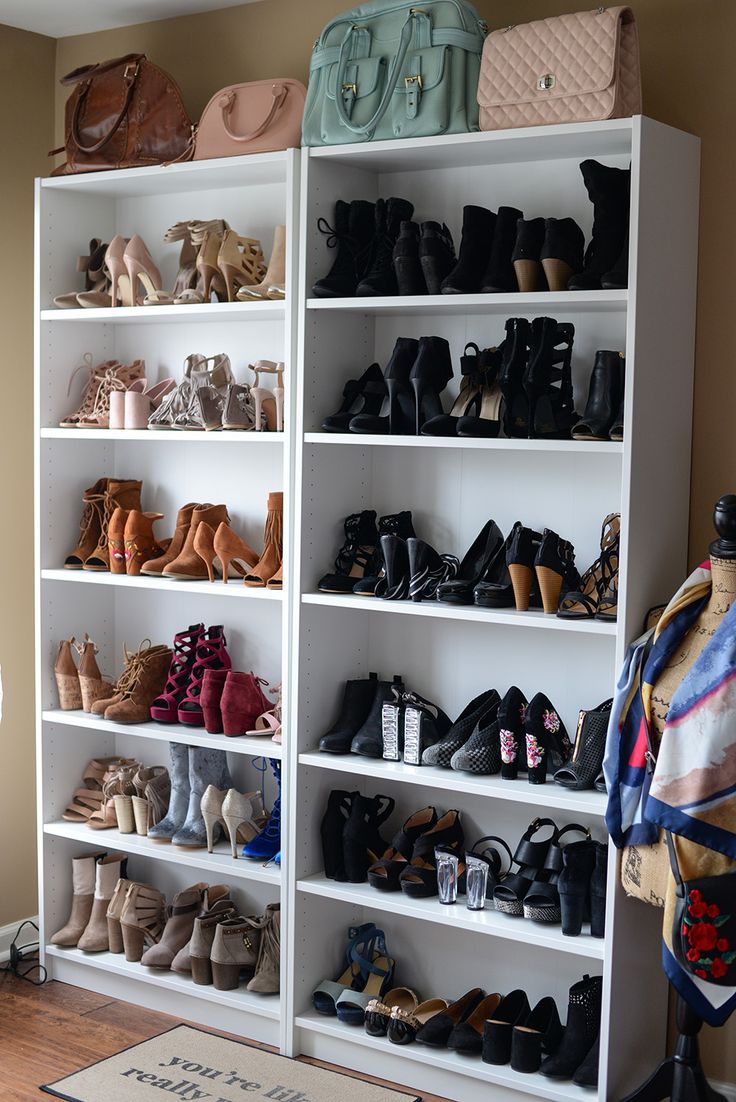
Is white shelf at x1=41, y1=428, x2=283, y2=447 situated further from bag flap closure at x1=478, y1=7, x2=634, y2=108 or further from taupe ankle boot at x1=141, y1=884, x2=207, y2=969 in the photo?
taupe ankle boot at x1=141, y1=884, x2=207, y2=969

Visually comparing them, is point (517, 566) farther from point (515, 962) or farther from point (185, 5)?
point (185, 5)

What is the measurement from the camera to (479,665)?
10.8 feet

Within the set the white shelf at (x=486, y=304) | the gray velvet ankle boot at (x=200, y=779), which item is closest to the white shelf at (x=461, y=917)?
the gray velvet ankle boot at (x=200, y=779)

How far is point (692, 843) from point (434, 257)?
150 centimetres

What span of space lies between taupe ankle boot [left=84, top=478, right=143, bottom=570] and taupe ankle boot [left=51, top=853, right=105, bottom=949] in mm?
895

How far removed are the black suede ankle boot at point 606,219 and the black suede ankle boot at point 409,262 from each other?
1.45 ft

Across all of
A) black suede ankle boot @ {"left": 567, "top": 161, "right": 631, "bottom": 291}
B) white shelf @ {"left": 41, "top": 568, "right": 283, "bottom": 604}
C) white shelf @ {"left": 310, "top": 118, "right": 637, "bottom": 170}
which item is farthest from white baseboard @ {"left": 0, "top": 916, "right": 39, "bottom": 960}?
black suede ankle boot @ {"left": 567, "top": 161, "right": 631, "bottom": 291}

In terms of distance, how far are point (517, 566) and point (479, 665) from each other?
0.45m

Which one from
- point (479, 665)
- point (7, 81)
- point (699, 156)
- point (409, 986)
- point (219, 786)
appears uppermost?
point (7, 81)

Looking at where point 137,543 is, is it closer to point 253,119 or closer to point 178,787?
point 178,787

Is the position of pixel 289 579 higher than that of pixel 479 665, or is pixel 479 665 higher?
pixel 289 579

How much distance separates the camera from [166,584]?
347 centimetres

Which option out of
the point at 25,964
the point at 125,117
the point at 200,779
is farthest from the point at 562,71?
the point at 25,964

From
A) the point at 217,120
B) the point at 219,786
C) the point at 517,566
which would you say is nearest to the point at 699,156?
the point at 517,566
